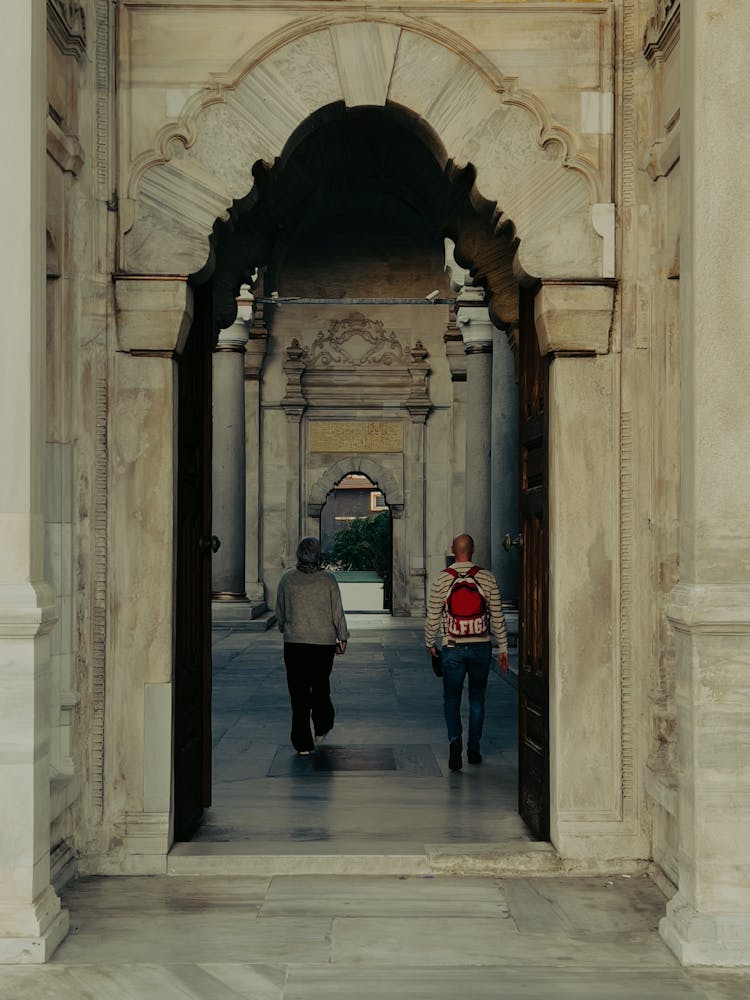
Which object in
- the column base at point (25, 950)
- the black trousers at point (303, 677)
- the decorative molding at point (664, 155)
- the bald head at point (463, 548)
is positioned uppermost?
the decorative molding at point (664, 155)

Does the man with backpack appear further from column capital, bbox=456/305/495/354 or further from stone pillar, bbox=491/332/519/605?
column capital, bbox=456/305/495/354

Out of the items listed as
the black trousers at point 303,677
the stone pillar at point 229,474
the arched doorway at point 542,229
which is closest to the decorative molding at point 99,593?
the arched doorway at point 542,229

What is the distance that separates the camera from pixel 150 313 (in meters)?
6.14

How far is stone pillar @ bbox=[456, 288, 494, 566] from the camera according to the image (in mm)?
19656

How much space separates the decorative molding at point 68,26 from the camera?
5.68 meters

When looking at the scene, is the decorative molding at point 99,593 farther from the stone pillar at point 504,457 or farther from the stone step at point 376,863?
the stone pillar at point 504,457

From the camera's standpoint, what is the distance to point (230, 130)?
618cm

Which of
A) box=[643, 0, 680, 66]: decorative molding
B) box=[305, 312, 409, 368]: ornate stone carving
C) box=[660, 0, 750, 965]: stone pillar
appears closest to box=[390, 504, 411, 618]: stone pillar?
box=[305, 312, 409, 368]: ornate stone carving

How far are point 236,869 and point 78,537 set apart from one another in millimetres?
1691

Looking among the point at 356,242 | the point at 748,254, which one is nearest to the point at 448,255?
the point at 356,242

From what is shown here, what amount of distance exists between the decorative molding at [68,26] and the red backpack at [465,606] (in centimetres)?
396

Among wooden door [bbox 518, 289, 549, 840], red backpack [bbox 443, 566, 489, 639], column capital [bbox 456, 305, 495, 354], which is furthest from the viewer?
column capital [bbox 456, 305, 495, 354]

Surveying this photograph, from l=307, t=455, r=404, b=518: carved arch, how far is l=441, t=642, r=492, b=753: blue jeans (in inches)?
636

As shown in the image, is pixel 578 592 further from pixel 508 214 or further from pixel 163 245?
pixel 163 245
